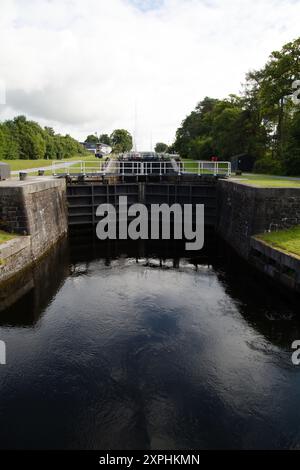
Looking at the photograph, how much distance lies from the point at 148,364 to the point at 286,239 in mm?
9389

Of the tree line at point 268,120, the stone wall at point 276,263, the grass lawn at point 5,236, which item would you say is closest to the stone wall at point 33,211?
the grass lawn at point 5,236

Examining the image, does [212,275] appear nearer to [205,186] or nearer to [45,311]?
[45,311]

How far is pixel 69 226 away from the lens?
83.1 feet

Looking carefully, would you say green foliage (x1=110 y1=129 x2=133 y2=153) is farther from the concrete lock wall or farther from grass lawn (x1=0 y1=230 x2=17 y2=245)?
grass lawn (x1=0 y1=230 x2=17 y2=245)

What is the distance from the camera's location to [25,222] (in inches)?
632

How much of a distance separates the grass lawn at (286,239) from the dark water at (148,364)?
1895mm

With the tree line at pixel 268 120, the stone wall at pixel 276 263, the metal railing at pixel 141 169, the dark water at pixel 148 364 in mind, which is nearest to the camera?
the dark water at pixel 148 364

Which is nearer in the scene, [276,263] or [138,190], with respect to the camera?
[276,263]

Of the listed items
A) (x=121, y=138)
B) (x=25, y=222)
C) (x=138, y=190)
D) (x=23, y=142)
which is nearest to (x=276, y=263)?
(x=25, y=222)

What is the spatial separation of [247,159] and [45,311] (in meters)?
29.9

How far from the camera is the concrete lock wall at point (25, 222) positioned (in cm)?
1408

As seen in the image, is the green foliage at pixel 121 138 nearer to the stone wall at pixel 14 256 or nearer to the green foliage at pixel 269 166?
the green foliage at pixel 269 166

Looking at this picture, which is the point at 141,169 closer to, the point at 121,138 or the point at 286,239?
the point at 286,239
